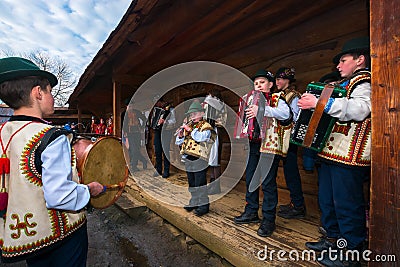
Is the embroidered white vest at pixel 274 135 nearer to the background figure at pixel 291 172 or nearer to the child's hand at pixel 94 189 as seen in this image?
the background figure at pixel 291 172

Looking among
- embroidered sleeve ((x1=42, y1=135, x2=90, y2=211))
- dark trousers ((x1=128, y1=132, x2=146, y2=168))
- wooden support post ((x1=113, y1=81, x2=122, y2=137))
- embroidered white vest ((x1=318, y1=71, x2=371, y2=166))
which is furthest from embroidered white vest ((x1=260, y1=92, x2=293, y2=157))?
dark trousers ((x1=128, y1=132, x2=146, y2=168))

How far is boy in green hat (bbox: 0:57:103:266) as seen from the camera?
1073mm

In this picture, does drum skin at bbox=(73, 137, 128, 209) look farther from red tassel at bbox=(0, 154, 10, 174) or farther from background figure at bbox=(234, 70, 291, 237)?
background figure at bbox=(234, 70, 291, 237)

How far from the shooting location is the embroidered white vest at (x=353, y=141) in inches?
59.6

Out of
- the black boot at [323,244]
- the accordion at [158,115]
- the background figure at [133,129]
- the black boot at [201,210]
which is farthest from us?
the background figure at [133,129]

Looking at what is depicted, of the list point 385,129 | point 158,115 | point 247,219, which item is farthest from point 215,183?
point 385,129

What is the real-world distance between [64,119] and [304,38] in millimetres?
13470

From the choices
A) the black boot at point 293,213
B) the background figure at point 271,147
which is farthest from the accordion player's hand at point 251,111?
the black boot at point 293,213

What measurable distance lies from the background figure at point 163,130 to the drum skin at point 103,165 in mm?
3124

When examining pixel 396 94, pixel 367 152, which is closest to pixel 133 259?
pixel 367 152

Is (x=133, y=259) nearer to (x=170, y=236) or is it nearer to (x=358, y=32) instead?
(x=170, y=236)

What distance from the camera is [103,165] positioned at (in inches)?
60.9

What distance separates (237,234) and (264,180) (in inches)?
22.2

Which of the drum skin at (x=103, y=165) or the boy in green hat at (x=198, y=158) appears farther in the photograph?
the boy in green hat at (x=198, y=158)
